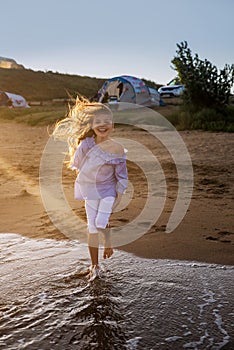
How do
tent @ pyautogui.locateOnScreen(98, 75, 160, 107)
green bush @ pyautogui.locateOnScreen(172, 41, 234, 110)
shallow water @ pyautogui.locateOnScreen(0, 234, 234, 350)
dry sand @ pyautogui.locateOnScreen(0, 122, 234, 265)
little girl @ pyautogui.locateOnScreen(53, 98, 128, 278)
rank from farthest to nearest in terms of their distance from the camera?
tent @ pyautogui.locateOnScreen(98, 75, 160, 107) < green bush @ pyautogui.locateOnScreen(172, 41, 234, 110) < dry sand @ pyautogui.locateOnScreen(0, 122, 234, 265) < little girl @ pyautogui.locateOnScreen(53, 98, 128, 278) < shallow water @ pyautogui.locateOnScreen(0, 234, 234, 350)

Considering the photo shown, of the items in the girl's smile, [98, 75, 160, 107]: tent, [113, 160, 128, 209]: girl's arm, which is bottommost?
[113, 160, 128, 209]: girl's arm

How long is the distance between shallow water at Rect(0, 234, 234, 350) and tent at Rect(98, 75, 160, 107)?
21.6 m

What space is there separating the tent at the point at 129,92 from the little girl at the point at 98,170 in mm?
21547

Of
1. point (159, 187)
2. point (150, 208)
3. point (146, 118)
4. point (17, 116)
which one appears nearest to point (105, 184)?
point (150, 208)

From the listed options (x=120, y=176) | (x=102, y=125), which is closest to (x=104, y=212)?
(x=120, y=176)

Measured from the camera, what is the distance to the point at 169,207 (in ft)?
19.8

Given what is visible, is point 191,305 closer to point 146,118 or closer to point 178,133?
point 178,133

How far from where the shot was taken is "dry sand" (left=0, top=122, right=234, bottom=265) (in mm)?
4566

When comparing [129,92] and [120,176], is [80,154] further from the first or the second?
[129,92]

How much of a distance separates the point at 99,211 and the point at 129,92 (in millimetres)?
22603

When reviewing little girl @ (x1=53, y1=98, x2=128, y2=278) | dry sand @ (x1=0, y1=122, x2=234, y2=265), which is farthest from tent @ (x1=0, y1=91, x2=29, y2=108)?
little girl @ (x1=53, y1=98, x2=128, y2=278)

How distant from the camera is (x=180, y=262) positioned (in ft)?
13.8

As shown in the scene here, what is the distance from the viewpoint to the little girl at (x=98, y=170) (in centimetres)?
394

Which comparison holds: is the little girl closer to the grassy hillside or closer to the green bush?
the green bush
